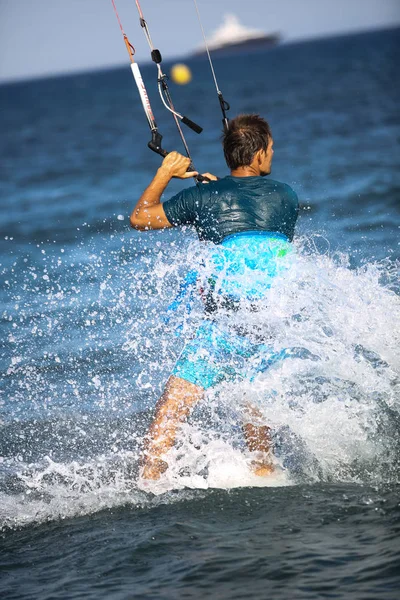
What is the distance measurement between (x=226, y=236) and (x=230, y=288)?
30 cm

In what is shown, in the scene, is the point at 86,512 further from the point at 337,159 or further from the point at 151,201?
the point at 337,159

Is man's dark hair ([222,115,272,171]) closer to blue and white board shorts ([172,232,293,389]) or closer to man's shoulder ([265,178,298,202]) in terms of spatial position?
man's shoulder ([265,178,298,202])

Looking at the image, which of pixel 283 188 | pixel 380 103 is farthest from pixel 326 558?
pixel 380 103

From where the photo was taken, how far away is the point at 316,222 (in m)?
12.5

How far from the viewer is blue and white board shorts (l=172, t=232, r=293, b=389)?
4.86 m

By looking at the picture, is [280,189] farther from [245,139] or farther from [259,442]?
[259,442]

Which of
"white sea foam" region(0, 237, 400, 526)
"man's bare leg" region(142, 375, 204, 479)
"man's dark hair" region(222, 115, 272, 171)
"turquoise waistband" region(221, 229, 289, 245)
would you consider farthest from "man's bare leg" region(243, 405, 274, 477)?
"man's dark hair" region(222, 115, 272, 171)

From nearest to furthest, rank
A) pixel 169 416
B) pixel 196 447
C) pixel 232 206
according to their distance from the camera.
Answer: pixel 232 206 < pixel 169 416 < pixel 196 447

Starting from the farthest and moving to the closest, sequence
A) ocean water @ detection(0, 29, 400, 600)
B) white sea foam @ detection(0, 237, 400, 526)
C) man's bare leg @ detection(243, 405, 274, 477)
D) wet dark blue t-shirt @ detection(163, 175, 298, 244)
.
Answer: man's bare leg @ detection(243, 405, 274, 477) → white sea foam @ detection(0, 237, 400, 526) → wet dark blue t-shirt @ detection(163, 175, 298, 244) → ocean water @ detection(0, 29, 400, 600)

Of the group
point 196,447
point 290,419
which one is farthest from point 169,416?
point 290,419

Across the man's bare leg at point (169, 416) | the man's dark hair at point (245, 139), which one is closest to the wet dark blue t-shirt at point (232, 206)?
the man's dark hair at point (245, 139)

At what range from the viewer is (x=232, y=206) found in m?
4.81

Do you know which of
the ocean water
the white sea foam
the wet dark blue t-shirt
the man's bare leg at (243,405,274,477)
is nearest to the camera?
the ocean water

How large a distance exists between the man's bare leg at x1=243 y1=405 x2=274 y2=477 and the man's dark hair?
1.47 meters
